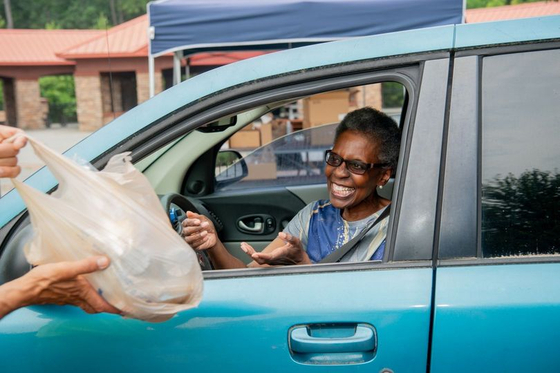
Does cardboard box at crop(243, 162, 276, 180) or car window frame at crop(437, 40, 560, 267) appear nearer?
car window frame at crop(437, 40, 560, 267)

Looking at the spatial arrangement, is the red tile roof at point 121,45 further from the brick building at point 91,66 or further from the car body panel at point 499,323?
the car body panel at point 499,323

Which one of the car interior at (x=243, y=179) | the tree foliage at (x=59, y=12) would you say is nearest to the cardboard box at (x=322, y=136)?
the car interior at (x=243, y=179)

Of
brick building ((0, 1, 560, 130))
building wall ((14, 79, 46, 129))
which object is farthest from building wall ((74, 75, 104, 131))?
building wall ((14, 79, 46, 129))

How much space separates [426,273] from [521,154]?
39 centimetres

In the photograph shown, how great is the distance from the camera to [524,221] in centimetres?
154

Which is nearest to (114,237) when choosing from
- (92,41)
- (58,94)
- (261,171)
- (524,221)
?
(524,221)

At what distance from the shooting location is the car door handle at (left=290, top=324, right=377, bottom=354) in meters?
1.50

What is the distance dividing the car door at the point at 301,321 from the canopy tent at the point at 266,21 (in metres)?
5.84

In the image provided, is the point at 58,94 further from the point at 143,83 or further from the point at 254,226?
the point at 254,226

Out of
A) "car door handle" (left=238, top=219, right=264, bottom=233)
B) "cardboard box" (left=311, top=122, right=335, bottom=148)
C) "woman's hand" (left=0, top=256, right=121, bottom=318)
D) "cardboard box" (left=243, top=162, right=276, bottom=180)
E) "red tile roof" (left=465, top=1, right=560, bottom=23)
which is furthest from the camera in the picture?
"red tile roof" (left=465, top=1, right=560, bottom=23)

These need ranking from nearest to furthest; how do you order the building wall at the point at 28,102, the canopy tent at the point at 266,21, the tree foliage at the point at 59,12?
the canopy tent at the point at 266,21
the building wall at the point at 28,102
the tree foliage at the point at 59,12

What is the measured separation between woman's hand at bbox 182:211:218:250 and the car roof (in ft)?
1.40

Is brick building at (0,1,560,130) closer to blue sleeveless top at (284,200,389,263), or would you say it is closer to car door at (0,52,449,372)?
blue sleeveless top at (284,200,389,263)

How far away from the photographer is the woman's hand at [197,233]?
2.06 meters
